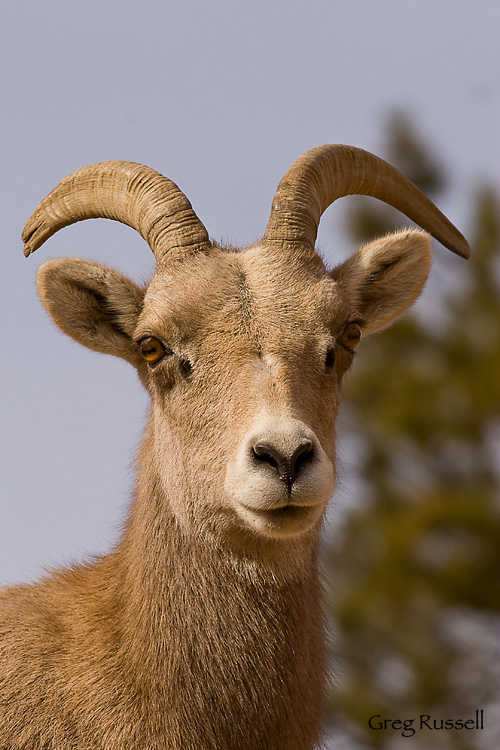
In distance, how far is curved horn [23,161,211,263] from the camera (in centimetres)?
818

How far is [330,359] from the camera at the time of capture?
760 centimetres

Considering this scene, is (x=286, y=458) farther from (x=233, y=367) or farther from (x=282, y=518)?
(x=233, y=367)

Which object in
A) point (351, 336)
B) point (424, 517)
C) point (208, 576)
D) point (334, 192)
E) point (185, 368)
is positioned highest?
point (424, 517)

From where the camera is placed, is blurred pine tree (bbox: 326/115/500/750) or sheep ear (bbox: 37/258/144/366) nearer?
sheep ear (bbox: 37/258/144/366)

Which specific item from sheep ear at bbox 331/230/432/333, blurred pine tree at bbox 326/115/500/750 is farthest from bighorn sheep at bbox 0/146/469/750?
blurred pine tree at bbox 326/115/500/750

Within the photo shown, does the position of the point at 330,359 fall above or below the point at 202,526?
above

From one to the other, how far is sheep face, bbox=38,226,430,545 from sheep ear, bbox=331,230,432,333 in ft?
0.77

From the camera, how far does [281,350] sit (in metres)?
7.23

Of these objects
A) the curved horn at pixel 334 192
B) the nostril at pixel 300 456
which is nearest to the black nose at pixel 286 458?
the nostril at pixel 300 456

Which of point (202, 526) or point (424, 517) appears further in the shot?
point (424, 517)

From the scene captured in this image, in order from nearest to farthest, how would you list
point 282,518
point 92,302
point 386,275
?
point 282,518 < point 92,302 < point 386,275

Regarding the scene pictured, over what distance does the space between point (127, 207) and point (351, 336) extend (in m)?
1.96

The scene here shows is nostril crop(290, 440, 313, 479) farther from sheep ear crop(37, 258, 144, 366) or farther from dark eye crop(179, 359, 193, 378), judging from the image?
sheep ear crop(37, 258, 144, 366)

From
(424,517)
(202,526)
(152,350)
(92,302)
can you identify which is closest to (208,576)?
(202,526)
